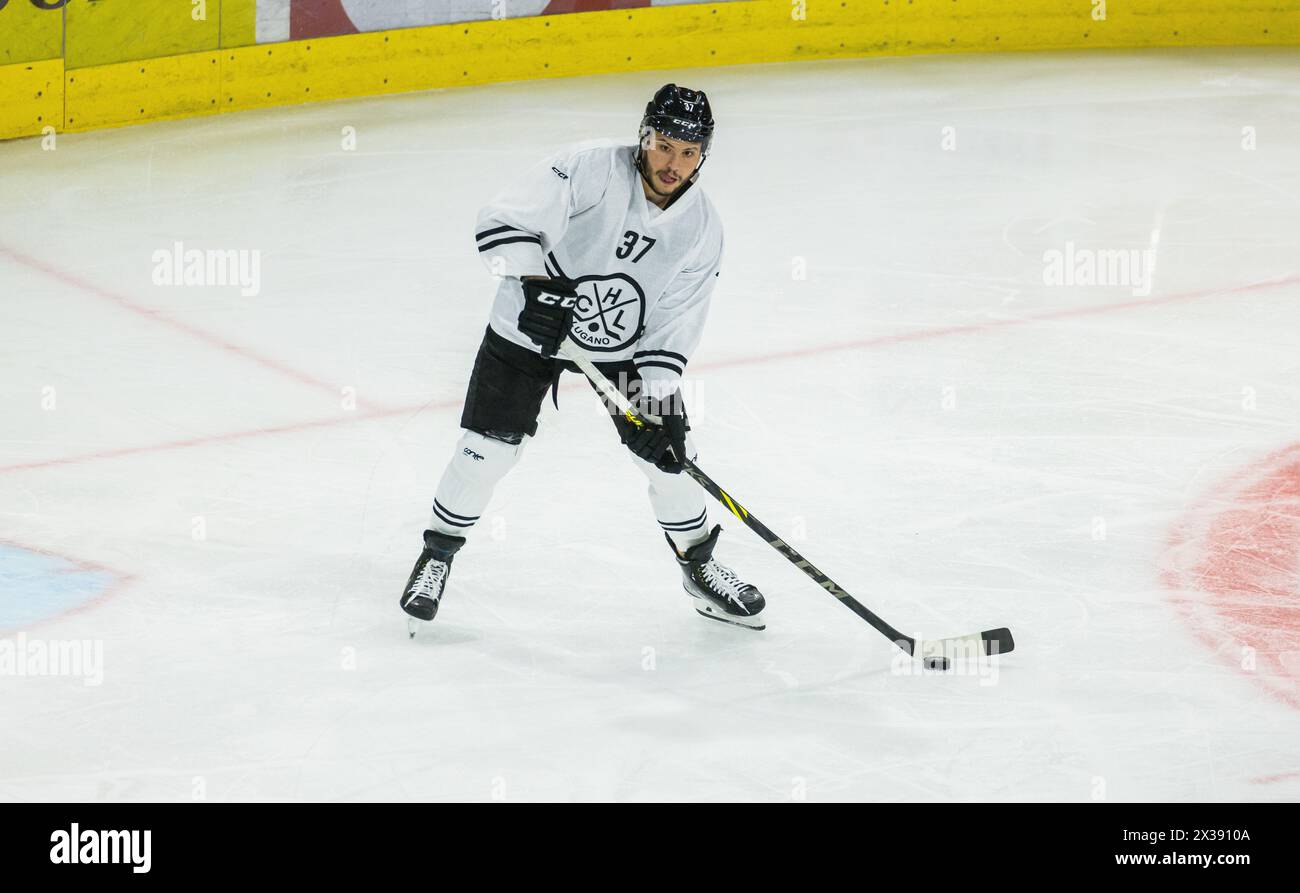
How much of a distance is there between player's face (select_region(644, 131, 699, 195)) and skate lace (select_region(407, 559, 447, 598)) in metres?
0.91

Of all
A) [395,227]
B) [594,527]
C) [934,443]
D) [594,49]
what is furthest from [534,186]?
[594,49]

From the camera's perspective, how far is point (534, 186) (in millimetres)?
3312

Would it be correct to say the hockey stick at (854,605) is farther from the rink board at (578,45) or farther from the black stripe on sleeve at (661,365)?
the rink board at (578,45)

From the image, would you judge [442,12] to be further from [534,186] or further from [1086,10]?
[534,186]

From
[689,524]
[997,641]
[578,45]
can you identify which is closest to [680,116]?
[689,524]

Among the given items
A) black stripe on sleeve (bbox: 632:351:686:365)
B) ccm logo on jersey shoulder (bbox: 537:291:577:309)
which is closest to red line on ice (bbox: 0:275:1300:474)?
black stripe on sleeve (bbox: 632:351:686:365)

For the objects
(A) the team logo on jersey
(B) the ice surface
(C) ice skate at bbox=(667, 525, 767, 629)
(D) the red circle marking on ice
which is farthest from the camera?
(C) ice skate at bbox=(667, 525, 767, 629)

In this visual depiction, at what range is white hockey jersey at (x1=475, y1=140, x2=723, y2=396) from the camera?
10.8ft

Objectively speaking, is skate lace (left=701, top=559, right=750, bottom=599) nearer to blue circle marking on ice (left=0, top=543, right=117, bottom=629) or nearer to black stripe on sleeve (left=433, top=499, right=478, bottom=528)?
black stripe on sleeve (left=433, top=499, right=478, bottom=528)

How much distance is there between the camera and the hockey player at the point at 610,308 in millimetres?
3289

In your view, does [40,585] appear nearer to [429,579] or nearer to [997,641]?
[429,579]

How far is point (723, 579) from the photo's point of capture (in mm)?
3678

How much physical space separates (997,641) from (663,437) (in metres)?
0.79

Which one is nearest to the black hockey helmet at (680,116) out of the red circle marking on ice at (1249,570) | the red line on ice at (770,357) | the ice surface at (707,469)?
the ice surface at (707,469)
